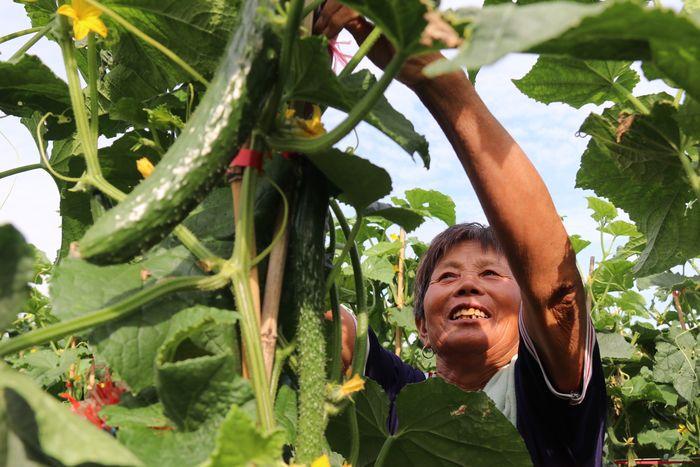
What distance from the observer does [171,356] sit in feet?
2.74

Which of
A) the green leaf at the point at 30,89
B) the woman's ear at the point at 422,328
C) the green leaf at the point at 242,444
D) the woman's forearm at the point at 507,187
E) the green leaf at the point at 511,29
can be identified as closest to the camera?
the green leaf at the point at 511,29

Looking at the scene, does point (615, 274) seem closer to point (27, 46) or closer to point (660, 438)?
point (660, 438)

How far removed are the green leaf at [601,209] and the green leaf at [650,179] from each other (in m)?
2.97

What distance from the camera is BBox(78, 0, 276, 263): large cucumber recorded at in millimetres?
767

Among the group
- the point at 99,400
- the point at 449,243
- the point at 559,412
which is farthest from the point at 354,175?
the point at 449,243

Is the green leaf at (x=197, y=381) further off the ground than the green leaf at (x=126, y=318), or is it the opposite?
the green leaf at (x=126, y=318)

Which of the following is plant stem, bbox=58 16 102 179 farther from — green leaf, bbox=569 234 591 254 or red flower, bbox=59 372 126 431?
green leaf, bbox=569 234 591 254

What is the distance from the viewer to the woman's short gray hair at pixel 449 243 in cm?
301

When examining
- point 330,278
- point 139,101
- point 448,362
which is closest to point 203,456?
point 330,278

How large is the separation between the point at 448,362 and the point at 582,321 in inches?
46.2

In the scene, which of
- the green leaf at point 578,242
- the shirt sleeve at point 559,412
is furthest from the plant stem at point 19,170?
the green leaf at point 578,242

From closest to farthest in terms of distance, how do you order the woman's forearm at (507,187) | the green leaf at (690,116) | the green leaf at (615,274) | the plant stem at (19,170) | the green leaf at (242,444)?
1. the green leaf at (242,444)
2. the green leaf at (690,116)
3. the plant stem at (19,170)
4. the woman's forearm at (507,187)
5. the green leaf at (615,274)

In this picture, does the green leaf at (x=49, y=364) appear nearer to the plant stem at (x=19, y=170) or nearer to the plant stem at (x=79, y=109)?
the plant stem at (x=19, y=170)

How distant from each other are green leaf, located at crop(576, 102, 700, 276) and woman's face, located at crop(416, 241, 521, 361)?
4.31ft
